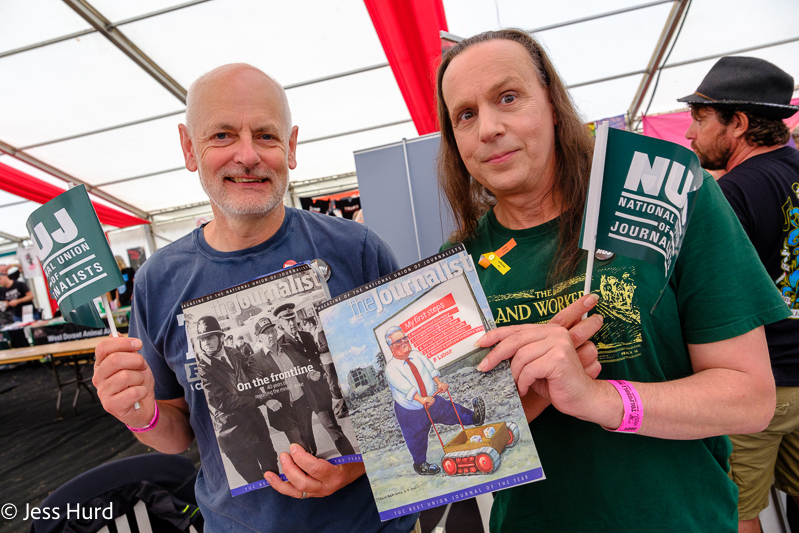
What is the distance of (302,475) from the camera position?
851 millimetres

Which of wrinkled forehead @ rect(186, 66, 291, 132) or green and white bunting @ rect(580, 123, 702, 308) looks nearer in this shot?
green and white bunting @ rect(580, 123, 702, 308)

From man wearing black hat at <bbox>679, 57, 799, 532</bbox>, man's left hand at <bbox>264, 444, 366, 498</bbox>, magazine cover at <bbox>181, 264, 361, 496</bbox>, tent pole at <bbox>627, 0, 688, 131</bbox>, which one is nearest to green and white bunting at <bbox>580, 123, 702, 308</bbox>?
magazine cover at <bbox>181, 264, 361, 496</bbox>

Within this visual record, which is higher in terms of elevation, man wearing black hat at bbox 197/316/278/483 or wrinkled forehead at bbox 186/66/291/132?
wrinkled forehead at bbox 186/66/291/132

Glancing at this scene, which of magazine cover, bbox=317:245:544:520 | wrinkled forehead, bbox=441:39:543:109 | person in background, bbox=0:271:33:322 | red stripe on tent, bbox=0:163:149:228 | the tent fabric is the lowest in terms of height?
magazine cover, bbox=317:245:544:520

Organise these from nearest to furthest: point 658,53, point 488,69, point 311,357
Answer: point 311,357 < point 488,69 < point 658,53

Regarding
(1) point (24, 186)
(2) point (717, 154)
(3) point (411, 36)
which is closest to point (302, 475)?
(2) point (717, 154)

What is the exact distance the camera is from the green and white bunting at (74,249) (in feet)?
2.85

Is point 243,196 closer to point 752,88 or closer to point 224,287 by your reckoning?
point 224,287

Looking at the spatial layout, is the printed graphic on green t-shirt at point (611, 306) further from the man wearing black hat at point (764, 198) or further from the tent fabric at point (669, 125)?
the tent fabric at point (669, 125)

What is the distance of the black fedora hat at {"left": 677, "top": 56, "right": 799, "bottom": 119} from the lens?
175 cm

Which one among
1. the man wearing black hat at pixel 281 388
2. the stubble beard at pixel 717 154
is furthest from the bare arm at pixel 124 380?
the stubble beard at pixel 717 154

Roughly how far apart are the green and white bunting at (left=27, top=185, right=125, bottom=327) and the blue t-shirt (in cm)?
26

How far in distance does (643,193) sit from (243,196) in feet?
3.00

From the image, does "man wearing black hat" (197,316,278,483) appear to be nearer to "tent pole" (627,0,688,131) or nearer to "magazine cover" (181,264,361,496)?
"magazine cover" (181,264,361,496)
